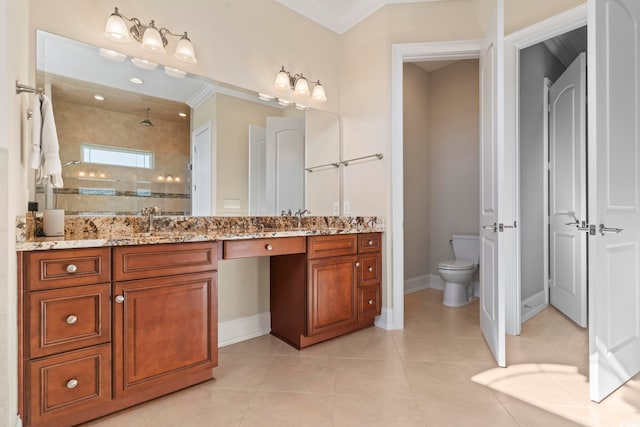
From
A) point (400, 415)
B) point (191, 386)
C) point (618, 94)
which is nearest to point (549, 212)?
point (618, 94)

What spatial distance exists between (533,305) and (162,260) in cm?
322

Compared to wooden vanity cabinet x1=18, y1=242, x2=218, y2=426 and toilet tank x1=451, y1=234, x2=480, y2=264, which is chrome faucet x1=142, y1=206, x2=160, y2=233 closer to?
wooden vanity cabinet x1=18, y1=242, x2=218, y2=426

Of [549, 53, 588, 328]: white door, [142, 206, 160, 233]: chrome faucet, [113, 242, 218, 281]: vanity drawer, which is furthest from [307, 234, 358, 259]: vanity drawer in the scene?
[549, 53, 588, 328]: white door

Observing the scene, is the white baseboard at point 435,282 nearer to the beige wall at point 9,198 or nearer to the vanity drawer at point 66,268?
the vanity drawer at point 66,268

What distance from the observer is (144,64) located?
6.32ft

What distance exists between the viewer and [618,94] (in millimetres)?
1673

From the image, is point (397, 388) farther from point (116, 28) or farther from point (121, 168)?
point (116, 28)

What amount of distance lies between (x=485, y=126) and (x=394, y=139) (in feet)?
2.21

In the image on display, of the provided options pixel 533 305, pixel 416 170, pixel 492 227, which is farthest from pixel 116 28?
pixel 533 305

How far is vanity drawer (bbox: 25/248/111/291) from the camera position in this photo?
4.02 ft

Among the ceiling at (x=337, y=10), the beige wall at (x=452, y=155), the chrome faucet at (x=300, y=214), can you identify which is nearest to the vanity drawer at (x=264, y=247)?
the chrome faucet at (x=300, y=214)

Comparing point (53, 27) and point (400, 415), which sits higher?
point (53, 27)

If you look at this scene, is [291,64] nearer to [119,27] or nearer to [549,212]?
[119,27]

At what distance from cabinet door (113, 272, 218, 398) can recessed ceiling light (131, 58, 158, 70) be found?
1.32 m
